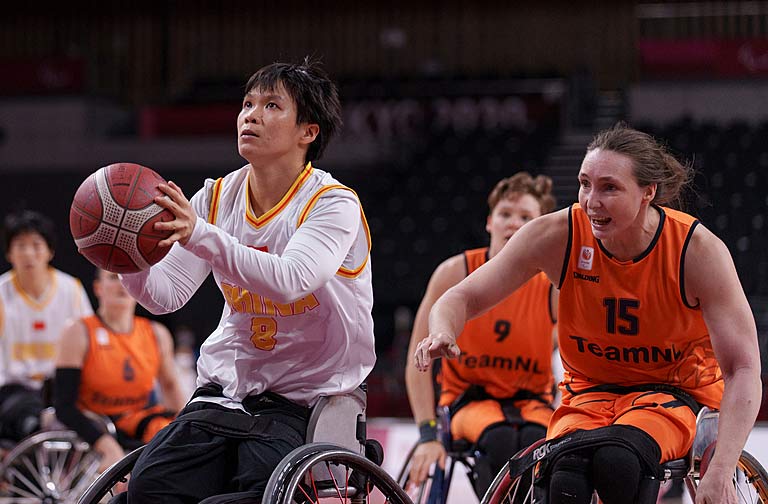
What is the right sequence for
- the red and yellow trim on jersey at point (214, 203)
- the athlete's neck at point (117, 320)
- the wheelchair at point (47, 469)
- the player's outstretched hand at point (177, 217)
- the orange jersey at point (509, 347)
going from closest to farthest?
the player's outstretched hand at point (177, 217) → the red and yellow trim on jersey at point (214, 203) → the orange jersey at point (509, 347) → the wheelchair at point (47, 469) → the athlete's neck at point (117, 320)

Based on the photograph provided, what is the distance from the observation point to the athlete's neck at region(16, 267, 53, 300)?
18.5 ft

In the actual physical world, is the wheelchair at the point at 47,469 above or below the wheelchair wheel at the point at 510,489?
below

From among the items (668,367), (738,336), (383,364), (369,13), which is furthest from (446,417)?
(369,13)

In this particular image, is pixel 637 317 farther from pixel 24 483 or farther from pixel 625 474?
pixel 24 483

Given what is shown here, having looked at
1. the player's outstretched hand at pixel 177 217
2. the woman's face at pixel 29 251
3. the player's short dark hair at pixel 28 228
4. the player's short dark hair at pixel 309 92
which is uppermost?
the player's short dark hair at pixel 309 92

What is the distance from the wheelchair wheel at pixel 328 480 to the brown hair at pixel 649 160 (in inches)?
39.5

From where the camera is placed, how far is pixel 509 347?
3889 mm

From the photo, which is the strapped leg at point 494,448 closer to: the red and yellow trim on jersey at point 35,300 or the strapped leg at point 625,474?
the strapped leg at point 625,474

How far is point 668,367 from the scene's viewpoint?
2869mm

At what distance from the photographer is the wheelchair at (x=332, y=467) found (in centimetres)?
246

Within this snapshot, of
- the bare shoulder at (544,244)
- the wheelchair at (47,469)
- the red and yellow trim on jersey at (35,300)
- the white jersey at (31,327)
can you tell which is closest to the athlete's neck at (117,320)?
the wheelchair at (47,469)

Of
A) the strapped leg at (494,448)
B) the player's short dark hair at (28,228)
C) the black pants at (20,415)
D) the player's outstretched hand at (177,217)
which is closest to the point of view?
the player's outstretched hand at (177,217)

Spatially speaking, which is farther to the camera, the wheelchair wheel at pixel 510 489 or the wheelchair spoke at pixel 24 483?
the wheelchair spoke at pixel 24 483

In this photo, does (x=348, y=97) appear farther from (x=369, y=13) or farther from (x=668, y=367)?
(x=668, y=367)
